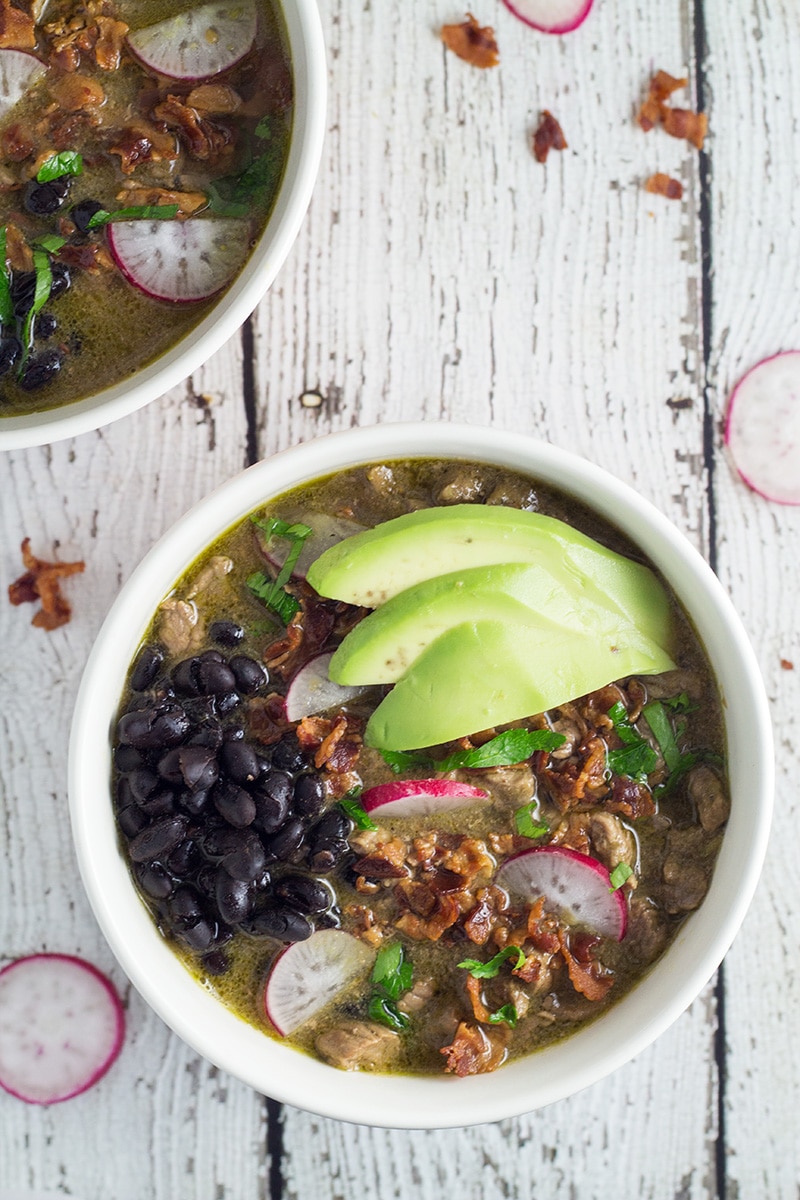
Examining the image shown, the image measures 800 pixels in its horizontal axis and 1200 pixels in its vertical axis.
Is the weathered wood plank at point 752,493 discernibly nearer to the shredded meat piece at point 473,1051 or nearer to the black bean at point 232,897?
the shredded meat piece at point 473,1051

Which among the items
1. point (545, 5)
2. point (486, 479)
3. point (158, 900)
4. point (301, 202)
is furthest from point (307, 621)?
point (545, 5)

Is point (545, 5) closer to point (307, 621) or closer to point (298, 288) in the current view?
point (298, 288)

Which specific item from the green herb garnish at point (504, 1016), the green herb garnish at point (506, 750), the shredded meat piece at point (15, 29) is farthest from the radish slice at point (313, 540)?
the shredded meat piece at point (15, 29)

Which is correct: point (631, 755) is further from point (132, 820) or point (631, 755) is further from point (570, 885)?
point (132, 820)

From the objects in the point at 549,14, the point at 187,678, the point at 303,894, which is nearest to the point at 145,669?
the point at 187,678

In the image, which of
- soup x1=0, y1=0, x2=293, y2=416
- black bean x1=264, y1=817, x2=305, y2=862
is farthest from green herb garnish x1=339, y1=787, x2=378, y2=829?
soup x1=0, y1=0, x2=293, y2=416
